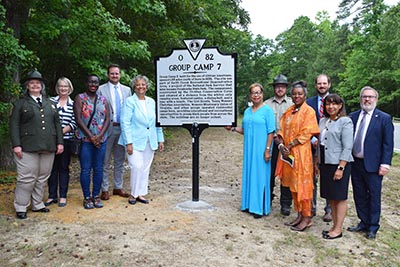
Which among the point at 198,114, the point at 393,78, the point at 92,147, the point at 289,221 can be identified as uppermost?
the point at 393,78

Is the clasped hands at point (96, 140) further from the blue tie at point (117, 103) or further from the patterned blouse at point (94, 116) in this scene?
the blue tie at point (117, 103)

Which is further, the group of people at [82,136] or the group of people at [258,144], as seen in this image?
the group of people at [82,136]

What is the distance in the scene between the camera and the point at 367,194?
509cm

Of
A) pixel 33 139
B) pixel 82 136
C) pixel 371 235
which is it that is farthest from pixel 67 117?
pixel 371 235

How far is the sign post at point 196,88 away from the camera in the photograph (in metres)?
5.89

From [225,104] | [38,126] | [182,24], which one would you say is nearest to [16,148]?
[38,126]

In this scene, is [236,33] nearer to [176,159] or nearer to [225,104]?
[176,159]

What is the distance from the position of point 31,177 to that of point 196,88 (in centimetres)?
263

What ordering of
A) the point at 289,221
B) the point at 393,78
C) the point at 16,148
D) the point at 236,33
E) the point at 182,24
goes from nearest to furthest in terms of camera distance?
the point at 16,148
the point at 289,221
the point at 182,24
the point at 236,33
the point at 393,78

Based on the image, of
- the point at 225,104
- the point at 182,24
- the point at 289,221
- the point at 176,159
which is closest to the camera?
the point at 289,221

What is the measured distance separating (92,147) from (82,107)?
1.96 feet

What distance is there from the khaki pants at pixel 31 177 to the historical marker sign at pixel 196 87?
5.76 feet

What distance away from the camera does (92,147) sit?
575 cm

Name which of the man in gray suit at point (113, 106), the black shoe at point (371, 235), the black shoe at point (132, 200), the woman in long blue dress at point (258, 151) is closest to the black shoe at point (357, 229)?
the black shoe at point (371, 235)
